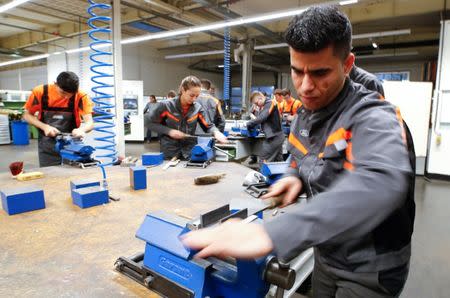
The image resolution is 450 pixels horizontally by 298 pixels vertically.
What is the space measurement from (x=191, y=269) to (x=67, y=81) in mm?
2146

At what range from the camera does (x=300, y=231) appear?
46 cm

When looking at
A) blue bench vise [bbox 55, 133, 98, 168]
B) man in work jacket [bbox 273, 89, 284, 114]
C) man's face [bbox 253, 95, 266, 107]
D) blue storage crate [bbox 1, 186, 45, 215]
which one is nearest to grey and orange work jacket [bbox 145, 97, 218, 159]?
blue bench vise [bbox 55, 133, 98, 168]

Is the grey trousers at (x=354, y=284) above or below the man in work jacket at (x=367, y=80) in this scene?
below

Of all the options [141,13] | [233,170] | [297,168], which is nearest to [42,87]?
[233,170]

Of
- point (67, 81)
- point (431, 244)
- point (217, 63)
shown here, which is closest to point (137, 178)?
point (67, 81)

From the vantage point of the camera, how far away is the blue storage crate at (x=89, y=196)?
1.35 m

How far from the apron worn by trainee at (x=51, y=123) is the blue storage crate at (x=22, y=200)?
1.24 meters

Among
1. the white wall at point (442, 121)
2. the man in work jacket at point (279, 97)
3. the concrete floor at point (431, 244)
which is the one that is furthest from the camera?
the man in work jacket at point (279, 97)

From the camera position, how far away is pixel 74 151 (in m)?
2.18

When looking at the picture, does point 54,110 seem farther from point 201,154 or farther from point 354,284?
point 354,284

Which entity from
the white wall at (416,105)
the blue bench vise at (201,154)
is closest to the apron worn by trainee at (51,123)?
the blue bench vise at (201,154)

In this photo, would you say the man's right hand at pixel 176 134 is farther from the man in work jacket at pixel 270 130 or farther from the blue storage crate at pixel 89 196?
the man in work jacket at pixel 270 130

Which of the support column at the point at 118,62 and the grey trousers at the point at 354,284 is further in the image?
the support column at the point at 118,62

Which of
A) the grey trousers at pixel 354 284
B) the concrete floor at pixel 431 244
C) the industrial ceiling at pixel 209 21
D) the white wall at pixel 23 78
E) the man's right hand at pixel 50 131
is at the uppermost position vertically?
the industrial ceiling at pixel 209 21
